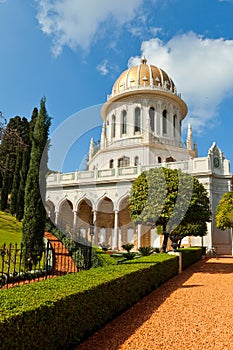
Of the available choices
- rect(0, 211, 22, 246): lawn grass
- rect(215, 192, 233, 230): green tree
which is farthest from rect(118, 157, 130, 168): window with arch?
rect(215, 192, 233, 230): green tree

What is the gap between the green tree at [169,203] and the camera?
14266 mm

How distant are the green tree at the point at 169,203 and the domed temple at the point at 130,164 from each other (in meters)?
10.3

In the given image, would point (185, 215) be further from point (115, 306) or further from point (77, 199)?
point (77, 199)

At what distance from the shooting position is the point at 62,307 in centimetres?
449

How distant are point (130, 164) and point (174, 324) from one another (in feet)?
95.6

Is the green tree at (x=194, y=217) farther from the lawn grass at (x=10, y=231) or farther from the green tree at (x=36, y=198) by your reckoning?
the lawn grass at (x=10, y=231)

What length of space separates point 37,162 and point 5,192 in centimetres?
2167

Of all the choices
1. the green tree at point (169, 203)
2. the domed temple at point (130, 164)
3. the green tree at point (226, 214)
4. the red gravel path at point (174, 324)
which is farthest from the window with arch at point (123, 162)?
the red gravel path at point (174, 324)

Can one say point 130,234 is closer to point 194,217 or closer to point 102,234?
point 102,234

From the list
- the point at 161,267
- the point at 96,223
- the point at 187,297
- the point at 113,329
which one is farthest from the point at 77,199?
the point at 113,329

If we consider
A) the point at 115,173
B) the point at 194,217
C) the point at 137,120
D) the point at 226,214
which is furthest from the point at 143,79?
the point at 194,217

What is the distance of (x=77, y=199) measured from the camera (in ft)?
103

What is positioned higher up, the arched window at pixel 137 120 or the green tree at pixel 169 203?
the arched window at pixel 137 120

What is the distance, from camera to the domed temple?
1038 inches
